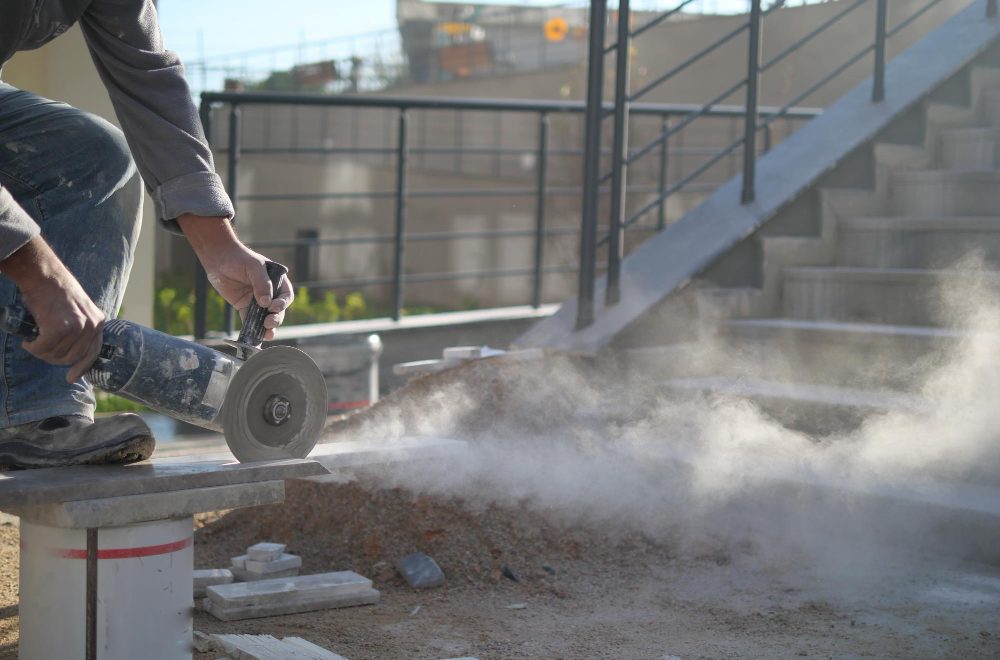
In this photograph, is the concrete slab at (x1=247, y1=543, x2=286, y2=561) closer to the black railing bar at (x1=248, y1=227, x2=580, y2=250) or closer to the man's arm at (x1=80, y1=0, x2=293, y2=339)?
the man's arm at (x1=80, y1=0, x2=293, y2=339)

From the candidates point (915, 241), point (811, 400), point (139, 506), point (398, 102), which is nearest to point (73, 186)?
point (139, 506)

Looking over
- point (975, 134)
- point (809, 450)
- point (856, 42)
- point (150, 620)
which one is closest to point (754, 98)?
point (975, 134)

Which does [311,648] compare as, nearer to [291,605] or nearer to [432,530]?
[291,605]

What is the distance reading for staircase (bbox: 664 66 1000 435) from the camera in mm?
3562

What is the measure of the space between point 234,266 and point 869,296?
2709mm

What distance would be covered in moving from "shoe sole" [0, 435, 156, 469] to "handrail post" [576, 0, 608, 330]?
2.34 meters

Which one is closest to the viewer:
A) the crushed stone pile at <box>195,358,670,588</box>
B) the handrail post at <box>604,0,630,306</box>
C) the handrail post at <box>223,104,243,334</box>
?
the crushed stone pile at <box>195,358,670,588</box>

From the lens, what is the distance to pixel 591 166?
4.13 meters

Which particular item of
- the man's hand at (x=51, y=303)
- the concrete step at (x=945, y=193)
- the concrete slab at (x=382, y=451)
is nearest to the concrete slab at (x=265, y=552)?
the concrete slab at (x=382, y=451)

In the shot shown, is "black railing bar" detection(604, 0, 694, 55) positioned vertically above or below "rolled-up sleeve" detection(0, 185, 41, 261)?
above

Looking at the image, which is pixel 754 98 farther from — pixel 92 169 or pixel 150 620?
pixel 150 620

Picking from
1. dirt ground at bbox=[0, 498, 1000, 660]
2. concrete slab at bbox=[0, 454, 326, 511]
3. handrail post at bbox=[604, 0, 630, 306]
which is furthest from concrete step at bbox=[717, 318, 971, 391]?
concrete slab at bbox=[0, 454, 326, 511]

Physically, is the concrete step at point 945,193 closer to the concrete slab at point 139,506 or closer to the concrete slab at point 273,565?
the concrete slab at point 273,565

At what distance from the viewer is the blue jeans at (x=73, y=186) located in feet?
A: 6.86
